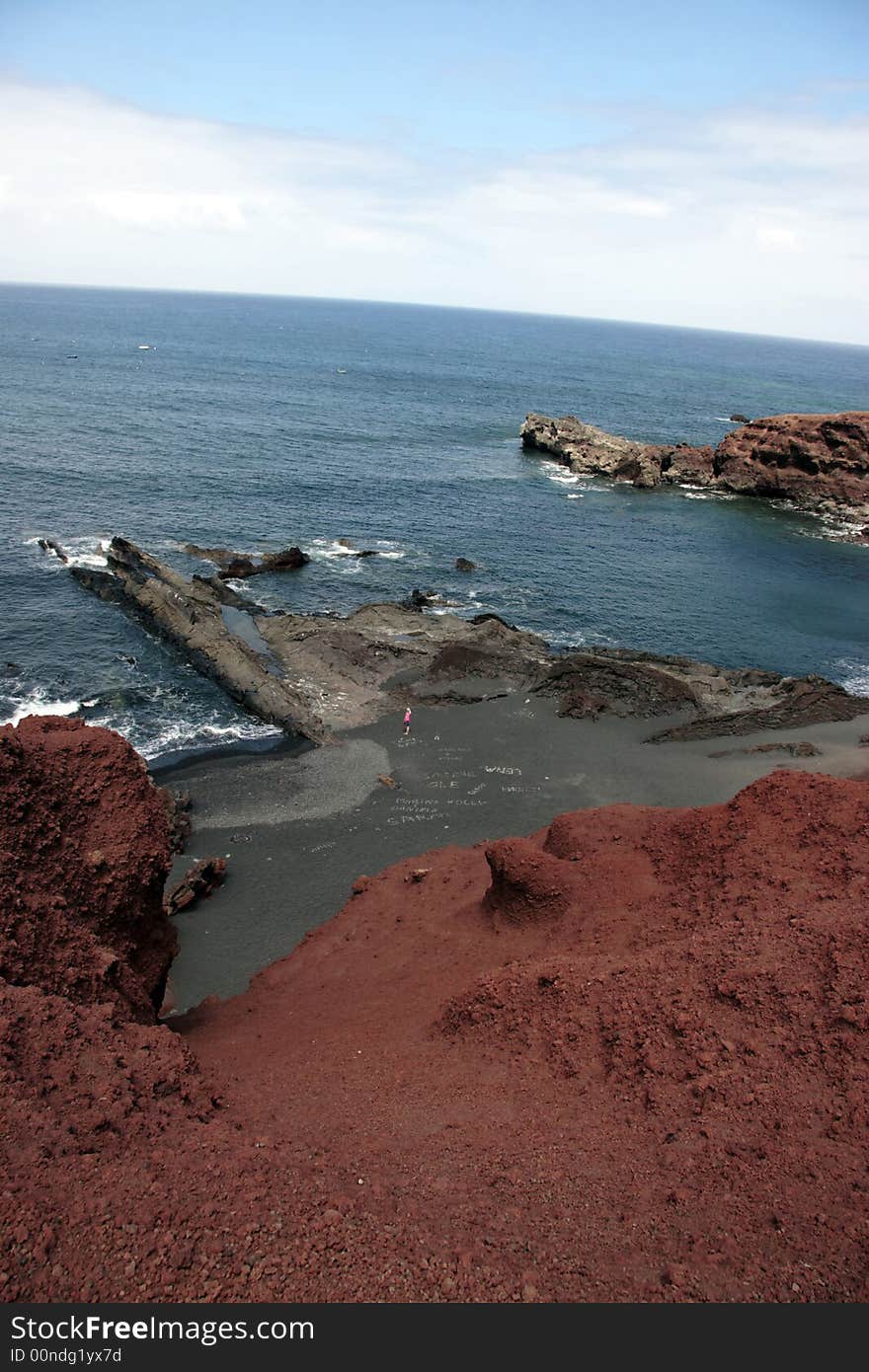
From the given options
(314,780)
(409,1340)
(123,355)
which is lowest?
(314,780)

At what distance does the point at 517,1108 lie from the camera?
18.6 metres

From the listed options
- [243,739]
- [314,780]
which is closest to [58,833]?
[314,780]

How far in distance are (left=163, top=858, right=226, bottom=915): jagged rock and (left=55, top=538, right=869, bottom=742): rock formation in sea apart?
12912 mm

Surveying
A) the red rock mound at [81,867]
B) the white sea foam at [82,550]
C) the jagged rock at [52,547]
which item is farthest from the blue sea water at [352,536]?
the red rock mound at [81,867]

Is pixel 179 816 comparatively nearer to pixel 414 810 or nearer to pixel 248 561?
pixel 414 810

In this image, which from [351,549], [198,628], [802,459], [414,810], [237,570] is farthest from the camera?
[802,459]

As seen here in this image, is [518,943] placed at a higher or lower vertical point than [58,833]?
lower

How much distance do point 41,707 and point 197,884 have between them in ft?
67.8

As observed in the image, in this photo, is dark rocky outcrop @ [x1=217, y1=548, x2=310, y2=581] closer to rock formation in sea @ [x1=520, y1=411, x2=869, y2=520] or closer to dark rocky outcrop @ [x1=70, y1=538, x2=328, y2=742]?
dark rocky outcrop @ [x1=70, y1=538, x2=328, y2=742]

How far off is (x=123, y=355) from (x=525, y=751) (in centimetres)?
18406

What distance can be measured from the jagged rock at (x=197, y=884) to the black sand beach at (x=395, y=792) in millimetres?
486

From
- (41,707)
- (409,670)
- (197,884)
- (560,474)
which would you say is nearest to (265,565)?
(409,670)

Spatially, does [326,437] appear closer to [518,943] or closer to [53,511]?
[53,511]

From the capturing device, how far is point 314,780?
4338cm
